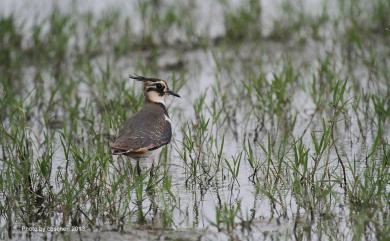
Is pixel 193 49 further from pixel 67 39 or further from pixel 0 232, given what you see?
pixel 0 232

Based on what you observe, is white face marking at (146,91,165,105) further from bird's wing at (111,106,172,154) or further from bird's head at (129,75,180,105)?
bird's wing at (111,106,172,154)

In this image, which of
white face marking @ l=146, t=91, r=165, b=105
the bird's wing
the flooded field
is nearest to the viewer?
the flooded field

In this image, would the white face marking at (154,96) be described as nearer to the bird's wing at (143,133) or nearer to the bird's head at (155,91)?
the bird's head at (155,91)

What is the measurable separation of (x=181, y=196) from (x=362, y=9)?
610 centimetres

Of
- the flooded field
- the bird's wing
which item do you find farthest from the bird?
the flooded field

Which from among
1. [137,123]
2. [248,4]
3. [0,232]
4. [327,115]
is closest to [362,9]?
[248,4]

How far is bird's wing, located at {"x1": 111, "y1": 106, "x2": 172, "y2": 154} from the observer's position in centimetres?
679

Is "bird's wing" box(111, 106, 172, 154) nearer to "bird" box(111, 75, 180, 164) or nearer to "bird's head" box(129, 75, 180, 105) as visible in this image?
"bird" box(111, 75, 180, 164)

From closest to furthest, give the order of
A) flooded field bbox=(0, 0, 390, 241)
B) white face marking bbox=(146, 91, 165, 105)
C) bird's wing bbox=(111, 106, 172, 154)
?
1. flooded field bbox=(0, 0, 390, 241)
2. bird's wing bbox=(111, 106, 172, 154)
3. white face marking bbox=(146, 91, 165, 105)

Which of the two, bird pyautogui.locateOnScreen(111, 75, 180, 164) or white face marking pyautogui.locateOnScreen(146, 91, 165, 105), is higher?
white face marking pyautogui.locateOnScreen(146, 91, 165, 105)

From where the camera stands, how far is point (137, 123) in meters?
7.21

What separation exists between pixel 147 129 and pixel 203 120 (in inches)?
19.5

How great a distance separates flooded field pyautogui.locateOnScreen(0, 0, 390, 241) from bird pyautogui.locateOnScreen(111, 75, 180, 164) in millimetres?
165

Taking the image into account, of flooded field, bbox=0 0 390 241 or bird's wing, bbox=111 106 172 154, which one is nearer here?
flooded field, bbox=0 0 390 241
